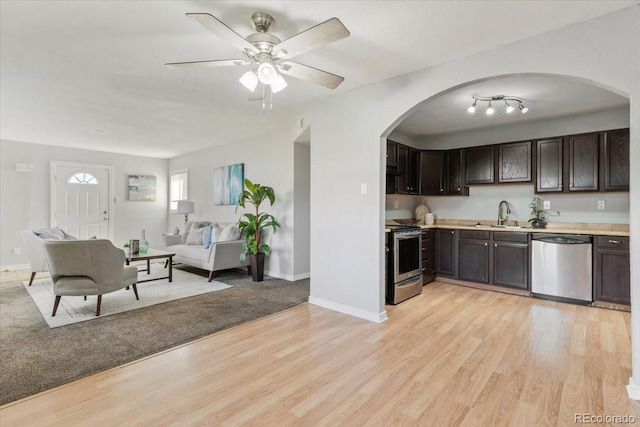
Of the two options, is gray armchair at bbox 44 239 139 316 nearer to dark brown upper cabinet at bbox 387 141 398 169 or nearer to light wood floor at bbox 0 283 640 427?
light wood floor at bbox 0 283 640 427

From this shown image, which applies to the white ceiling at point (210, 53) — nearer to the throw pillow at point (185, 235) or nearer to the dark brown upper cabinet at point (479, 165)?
the dark brown upper cabinet at point (479, 165)

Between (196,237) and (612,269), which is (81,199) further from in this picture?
(612,269)

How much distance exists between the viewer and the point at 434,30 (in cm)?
228

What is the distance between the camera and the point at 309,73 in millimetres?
2283

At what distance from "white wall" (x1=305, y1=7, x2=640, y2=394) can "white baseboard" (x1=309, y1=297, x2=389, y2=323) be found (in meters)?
0.01

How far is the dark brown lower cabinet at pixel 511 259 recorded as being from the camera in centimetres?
419

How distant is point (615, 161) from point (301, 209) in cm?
416

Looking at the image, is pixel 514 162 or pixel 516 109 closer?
pixel 516 109

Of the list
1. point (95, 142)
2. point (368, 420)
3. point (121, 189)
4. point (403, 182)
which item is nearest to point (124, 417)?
point (368, 420)

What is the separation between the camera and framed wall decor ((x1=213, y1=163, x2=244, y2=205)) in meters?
6.05

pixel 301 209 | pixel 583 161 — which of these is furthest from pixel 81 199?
pixel 583 161

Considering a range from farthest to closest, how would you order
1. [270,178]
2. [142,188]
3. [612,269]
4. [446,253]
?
[142,188]
[270,178]
[446,253]
[612,269]

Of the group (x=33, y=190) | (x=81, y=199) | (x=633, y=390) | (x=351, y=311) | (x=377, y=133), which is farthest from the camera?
(x=81, y=199)

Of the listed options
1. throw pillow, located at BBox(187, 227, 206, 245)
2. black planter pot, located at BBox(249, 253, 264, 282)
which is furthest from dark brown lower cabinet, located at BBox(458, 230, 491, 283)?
throw pillow, located at BBox(187, 227, 206, 245)
